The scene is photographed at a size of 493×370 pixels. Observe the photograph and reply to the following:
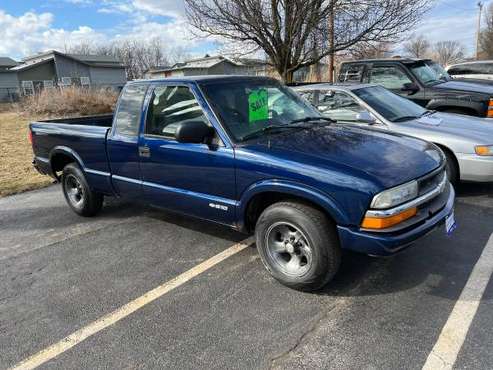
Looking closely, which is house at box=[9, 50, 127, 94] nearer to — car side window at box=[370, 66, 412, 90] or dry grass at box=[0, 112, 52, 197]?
dry grass at box=[0, 112, 52, 197]

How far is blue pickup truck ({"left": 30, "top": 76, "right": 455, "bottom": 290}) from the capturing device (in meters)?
3.07

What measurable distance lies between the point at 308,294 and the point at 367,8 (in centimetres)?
1100

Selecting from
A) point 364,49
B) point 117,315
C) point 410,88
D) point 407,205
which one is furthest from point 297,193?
point 364,49

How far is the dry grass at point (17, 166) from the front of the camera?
7645mm

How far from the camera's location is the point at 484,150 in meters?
5.13

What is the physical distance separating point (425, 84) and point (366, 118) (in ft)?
A: 9.81

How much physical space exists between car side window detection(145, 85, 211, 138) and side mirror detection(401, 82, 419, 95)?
538cm

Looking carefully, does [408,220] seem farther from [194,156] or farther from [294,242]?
[194,156]

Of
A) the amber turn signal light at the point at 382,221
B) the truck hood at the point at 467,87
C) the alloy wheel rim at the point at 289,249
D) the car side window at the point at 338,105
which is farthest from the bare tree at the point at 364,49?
the amber turn signal light at the point at 382,221

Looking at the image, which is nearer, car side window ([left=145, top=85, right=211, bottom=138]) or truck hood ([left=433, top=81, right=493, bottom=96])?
car side window ([left=145, top=85, right=211, bottom=138])

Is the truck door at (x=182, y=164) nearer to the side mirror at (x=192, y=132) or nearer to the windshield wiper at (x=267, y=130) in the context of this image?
the side mirror at (x=192, y=132)

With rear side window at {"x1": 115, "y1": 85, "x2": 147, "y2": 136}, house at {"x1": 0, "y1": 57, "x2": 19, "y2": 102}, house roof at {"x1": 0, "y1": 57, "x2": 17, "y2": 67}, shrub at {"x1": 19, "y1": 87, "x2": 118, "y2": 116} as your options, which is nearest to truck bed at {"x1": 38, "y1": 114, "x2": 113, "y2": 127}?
rear side window at {"x1": 115, "y1": 85, "x2": 147, "y2": 136}

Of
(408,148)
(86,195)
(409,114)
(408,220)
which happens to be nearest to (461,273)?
(408,220)

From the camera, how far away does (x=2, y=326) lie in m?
3.24
